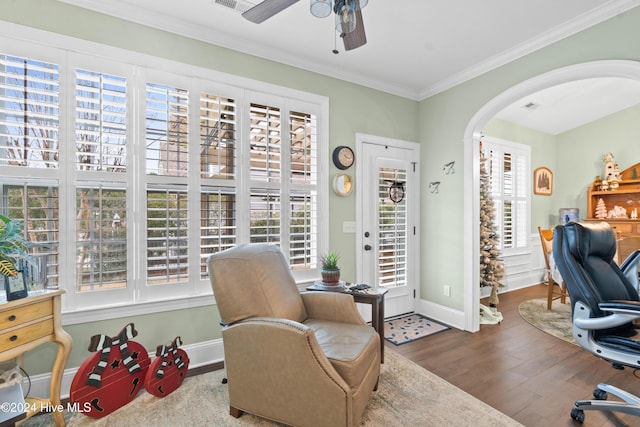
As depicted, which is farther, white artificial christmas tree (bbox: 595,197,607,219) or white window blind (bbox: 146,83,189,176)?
white artificial christmas tree (bbox: 595,197,607,219)

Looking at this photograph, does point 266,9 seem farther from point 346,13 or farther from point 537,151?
point 537,151

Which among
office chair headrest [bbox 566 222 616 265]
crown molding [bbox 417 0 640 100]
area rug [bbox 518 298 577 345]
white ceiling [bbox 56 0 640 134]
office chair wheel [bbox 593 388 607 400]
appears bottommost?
area rug [bbox 518 298 577 345]

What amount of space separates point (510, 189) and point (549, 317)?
2288 millimetres

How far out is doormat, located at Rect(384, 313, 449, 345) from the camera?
3158 mm

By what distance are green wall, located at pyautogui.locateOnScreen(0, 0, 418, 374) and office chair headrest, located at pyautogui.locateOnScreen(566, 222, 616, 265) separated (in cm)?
195

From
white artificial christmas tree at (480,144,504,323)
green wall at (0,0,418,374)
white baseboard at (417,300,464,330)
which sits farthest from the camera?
white artificial christmas tree at (480,144,504,323)

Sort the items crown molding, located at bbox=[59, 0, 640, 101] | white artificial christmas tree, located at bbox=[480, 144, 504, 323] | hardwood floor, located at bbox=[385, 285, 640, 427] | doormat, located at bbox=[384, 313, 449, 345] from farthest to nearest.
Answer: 1. white artificial christmas tree, located at bbox=[480, 144, 504, 323]
2. doormat, located at bbox=[384, 313, 449, 345]
3. crown molding, located at bbox=[59, 0, 640, 101]
4. hardwood floor, located at bbox=[385, 285, 640, 427]

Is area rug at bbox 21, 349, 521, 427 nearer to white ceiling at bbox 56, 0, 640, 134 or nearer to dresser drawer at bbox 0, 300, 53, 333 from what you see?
dresser drawer at bbox 0, 300, 53, 333

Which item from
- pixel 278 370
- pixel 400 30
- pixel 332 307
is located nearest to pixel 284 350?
pixel 278 370

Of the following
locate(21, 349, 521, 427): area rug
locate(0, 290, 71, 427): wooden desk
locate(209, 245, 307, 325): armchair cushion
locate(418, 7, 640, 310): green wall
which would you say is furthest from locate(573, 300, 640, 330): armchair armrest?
locate(0, 290, 71, 427): wooden desk

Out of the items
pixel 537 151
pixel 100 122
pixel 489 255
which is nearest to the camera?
pixel 100 122

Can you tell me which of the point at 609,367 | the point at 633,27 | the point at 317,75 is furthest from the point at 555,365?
the point at 317,75

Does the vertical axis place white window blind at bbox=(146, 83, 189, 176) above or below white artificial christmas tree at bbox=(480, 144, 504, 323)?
above

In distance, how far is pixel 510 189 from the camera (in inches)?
206
